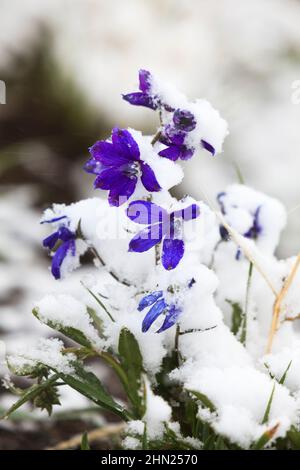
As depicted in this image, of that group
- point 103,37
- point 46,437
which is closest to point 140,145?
point 46,437

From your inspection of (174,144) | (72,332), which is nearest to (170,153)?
(174,144)

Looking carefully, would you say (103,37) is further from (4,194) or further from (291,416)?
(291,416)

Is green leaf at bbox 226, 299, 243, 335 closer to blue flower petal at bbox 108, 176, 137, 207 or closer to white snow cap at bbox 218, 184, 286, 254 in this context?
white snow cap at bbox 218, 184, 286, 254

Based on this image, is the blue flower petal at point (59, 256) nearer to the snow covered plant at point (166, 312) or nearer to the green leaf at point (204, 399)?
the snow covered plant at point (166, 312)

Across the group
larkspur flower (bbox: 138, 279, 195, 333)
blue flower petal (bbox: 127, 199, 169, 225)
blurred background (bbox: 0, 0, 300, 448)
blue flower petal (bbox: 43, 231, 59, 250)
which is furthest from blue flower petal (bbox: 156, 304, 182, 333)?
blurred background (bbox: 0, 0, 300, 448)

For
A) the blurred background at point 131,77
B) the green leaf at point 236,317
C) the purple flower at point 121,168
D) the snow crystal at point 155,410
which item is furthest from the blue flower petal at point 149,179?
the blurred background at point 131,77

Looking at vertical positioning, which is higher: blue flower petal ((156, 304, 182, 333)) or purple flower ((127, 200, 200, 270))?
purple flower ((127, 200, 200, 270))

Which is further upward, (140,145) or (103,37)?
(103,37)
